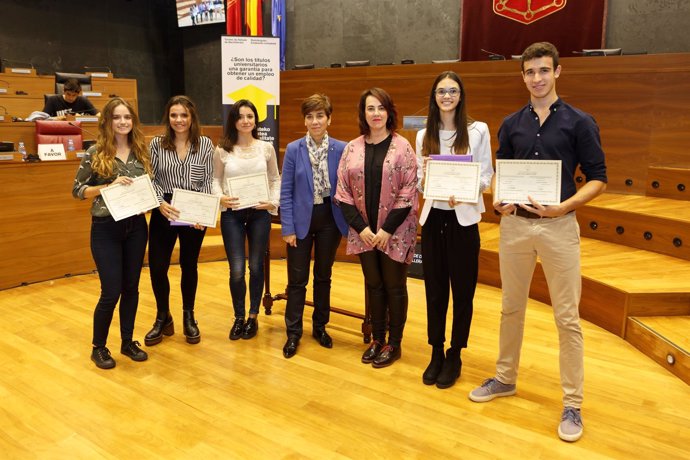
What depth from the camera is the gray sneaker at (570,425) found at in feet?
7.23

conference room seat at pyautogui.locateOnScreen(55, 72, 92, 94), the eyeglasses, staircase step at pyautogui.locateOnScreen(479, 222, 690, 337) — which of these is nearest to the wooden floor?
staircase step at pyautogui.locateOnScreen(479, 222, 690, 337)

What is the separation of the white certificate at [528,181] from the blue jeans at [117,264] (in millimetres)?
1769

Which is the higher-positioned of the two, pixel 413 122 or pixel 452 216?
pixel 413 122

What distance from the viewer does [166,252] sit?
3008mm

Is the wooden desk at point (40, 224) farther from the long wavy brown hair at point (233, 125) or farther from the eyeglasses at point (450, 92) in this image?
the eyeglasses at point (450, 92)

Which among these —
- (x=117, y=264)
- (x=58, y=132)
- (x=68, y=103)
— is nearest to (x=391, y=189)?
(x=117, y=264)

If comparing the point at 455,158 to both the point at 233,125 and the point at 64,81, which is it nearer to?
the point at 233,125

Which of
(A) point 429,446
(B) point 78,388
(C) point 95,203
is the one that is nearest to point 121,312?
(B) point 78,388

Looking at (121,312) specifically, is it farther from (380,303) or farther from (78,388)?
(380,303)

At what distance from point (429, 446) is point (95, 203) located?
1887mm

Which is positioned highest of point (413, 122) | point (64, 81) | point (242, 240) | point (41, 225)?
point (64, 81)

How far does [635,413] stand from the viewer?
2436 millimetres

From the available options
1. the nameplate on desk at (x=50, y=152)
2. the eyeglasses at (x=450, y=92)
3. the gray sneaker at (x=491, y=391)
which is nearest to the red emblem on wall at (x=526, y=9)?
the eyeglasses at (x=450, y=92)

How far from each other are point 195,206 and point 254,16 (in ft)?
23.7
